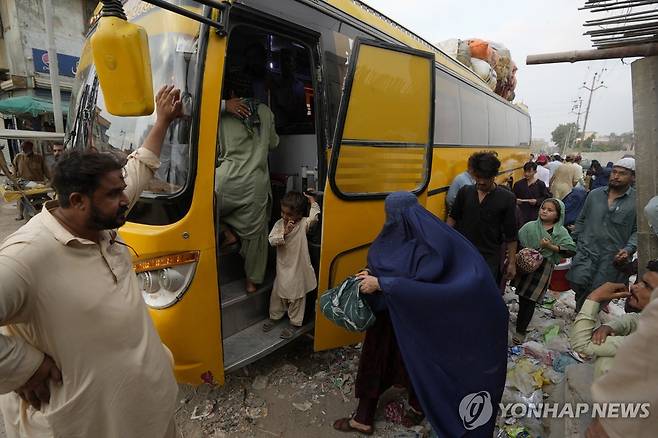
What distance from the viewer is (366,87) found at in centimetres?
281

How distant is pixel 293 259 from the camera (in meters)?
3.01

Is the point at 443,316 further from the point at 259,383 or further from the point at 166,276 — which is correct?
the point at 259,383

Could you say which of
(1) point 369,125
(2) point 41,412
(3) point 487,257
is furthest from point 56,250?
(3) point 487,257

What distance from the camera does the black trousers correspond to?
3793mm

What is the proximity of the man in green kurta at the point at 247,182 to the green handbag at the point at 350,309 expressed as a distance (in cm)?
103

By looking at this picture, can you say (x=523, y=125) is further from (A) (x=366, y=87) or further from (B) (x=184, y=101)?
(B) (x=184, y=101)

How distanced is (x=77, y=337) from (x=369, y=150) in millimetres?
2341

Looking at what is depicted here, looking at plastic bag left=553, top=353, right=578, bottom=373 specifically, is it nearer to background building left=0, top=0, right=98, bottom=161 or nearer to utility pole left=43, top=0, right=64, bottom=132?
utility pole left=43, top=0, right=64, bottom=132

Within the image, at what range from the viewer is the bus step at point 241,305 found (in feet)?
9.55

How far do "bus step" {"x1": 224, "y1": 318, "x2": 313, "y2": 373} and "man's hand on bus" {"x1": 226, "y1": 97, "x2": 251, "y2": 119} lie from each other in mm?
1818

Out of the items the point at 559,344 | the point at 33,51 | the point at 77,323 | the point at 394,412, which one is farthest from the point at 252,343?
the point at 33,51

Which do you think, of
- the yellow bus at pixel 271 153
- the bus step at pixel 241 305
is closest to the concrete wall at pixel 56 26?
the yellow bus at pixel 271 153

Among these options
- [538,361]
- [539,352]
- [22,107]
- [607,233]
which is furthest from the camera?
[22,107]

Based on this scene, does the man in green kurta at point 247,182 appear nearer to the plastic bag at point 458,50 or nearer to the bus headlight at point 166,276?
the bus headlight at point 166,276
